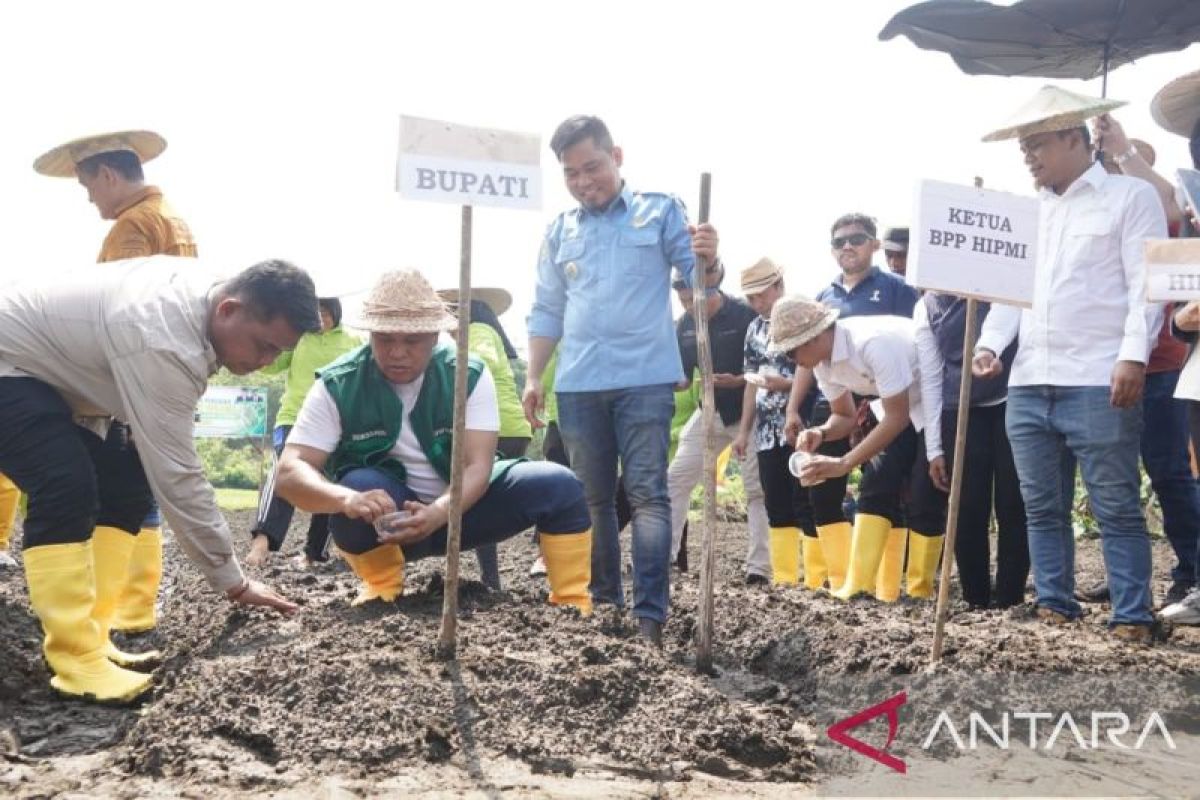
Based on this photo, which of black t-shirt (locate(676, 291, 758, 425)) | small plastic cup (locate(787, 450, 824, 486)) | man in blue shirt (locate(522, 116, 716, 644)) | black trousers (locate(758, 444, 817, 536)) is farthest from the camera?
black t-shirt (locate(676, 291, 758, 425))

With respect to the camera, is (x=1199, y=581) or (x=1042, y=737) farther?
(x=1199, y=581)

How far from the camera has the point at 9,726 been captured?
134 inches

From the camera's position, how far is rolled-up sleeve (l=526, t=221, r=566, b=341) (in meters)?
4.99

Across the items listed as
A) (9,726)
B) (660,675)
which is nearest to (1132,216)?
(660,675)

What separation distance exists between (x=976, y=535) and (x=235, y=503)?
12.0 m

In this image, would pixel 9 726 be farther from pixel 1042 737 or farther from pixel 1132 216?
pixel 1132 216

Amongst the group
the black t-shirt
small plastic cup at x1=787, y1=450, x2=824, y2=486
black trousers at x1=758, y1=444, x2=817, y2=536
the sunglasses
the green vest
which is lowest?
black trousers at x1=758, y1=444, x2=817, y2=536

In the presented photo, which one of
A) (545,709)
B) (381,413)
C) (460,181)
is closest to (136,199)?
(381,413)

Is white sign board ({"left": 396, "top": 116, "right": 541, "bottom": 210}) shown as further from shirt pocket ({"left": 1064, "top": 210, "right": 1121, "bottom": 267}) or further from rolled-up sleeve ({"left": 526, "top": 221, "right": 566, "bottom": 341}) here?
shirt pocket ({"left": 1064, "top": 210, "right": 1121, "bottom": 267})

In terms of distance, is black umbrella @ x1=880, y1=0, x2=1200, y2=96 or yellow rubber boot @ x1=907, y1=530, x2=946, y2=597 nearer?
yellow rubber boot @ x1=907, y1=530, x2=946, y2=597

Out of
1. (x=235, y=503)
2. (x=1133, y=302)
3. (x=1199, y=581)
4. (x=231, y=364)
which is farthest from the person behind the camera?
(x=235, y=503)

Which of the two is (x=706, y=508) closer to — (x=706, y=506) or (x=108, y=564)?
(x=706, y=506)

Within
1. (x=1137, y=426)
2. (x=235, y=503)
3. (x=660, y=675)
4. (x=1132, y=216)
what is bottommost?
(x=235, y=503)

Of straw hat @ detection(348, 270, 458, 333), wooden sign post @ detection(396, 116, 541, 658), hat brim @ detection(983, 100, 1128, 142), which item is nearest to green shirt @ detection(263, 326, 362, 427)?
straw hat @ detection(348, 270, 458, 333)
